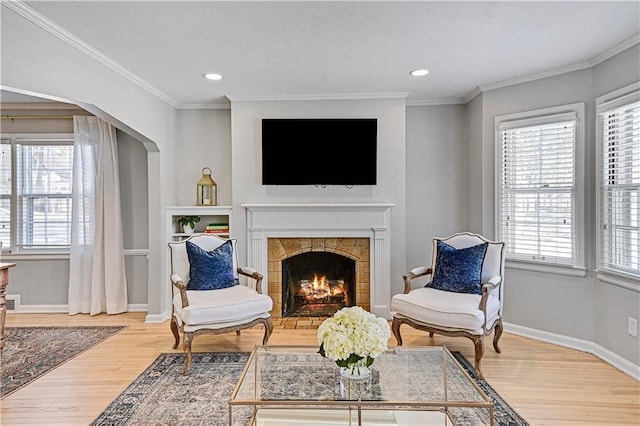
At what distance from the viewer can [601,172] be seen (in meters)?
3.03

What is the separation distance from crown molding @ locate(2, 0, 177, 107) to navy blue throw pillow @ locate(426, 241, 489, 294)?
3.33 m

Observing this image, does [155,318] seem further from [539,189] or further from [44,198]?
[539,189]

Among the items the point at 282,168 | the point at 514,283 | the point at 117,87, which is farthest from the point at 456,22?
the point at 117,87

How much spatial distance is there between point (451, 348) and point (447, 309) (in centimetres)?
65

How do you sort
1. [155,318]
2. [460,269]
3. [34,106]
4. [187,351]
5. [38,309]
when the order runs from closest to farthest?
[187,351] → [460,269] → [155,318] → [34,106] → [38,309]

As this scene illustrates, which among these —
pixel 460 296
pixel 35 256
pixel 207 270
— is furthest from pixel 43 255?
pixel 460 296

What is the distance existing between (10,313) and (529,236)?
585 cm

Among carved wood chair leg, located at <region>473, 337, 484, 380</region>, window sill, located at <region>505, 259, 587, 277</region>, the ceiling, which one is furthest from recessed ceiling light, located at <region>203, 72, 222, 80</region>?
window sill, located at <region>505, 259, 587, 277</region>

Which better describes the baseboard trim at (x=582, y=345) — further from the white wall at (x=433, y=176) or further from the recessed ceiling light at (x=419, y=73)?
the recessed ceiling light at (x=419, y=73)

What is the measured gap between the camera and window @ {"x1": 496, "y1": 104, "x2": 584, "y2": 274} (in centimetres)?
323

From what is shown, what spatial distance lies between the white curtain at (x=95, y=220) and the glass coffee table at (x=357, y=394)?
2.88 m

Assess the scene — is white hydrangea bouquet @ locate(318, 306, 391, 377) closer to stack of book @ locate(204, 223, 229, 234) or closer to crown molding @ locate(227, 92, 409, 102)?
stack of book @ locate(204, 223, 229, 234)

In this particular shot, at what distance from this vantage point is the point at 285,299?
4.19m

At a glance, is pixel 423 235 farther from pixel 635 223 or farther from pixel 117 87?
pixel 117 87
